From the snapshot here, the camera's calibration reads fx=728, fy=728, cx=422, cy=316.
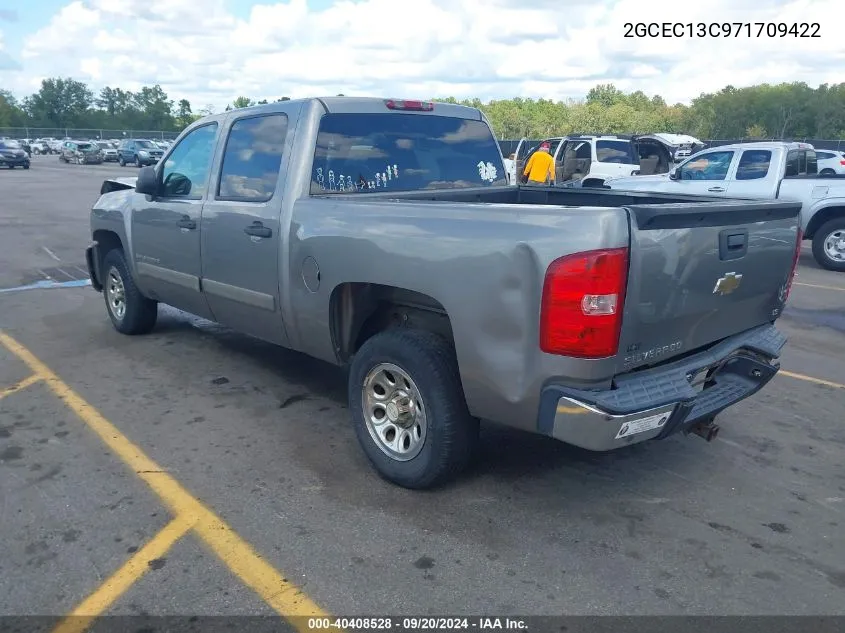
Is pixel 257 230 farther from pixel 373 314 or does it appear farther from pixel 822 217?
pixel 822 217

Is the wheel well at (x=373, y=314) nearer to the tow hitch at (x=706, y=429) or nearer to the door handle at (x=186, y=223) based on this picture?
the tow hitch at (x=706, y=429)

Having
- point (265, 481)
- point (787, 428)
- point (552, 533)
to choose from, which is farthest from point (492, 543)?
point (787, 428)

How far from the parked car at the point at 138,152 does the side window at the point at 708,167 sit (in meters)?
33.6

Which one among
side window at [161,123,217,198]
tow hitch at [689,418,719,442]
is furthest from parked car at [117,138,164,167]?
tow hitch at [689,418,719,442]

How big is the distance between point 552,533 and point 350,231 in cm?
179

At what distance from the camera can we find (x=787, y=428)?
463 cm

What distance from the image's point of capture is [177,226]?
527 centimetres

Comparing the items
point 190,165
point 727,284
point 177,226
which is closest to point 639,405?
point 727,284

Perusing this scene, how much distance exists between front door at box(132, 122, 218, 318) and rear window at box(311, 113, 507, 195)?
119 cm

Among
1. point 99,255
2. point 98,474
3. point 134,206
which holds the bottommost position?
point 98,474

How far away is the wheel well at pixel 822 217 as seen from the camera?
11047 mm

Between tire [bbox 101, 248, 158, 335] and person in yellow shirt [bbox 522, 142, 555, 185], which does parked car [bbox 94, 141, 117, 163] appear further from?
tire [bbox 101, 248, 158, 335]

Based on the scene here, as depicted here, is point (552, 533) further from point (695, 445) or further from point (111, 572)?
point (111, 572)

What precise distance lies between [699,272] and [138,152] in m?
42.3
